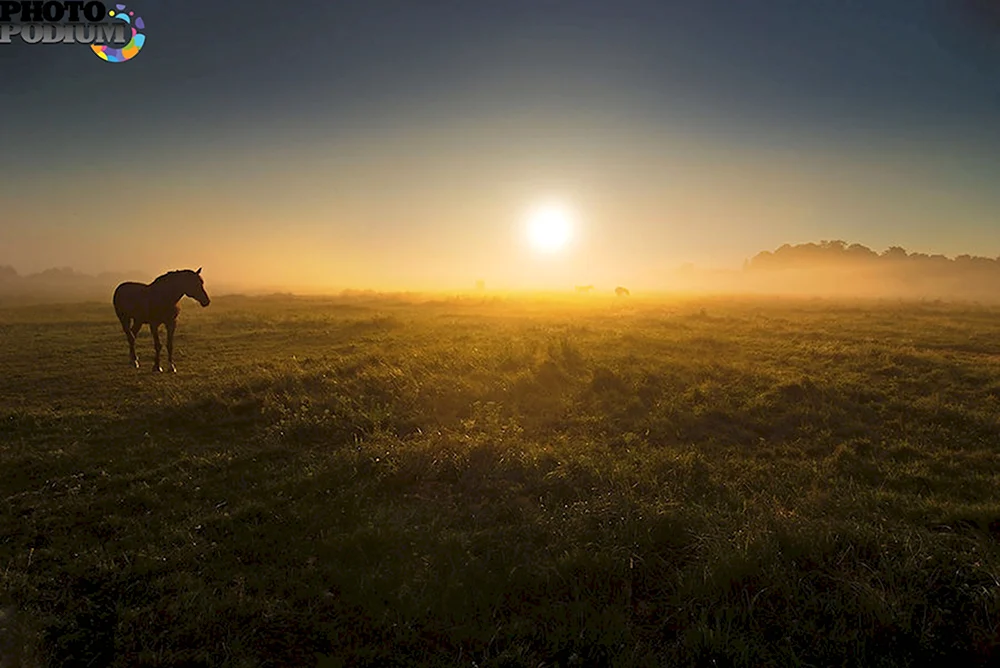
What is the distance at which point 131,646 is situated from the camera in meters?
4.35

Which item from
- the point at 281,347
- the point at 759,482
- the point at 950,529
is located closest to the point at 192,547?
the point at 759,482

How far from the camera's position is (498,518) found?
6.88 m

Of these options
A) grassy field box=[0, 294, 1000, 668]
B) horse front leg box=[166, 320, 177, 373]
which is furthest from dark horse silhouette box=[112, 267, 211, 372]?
grassy field box=[0, 294, 1000, 668]

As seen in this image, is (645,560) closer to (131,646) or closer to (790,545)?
(790,545)

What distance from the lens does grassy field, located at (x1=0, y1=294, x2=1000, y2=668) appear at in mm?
4516

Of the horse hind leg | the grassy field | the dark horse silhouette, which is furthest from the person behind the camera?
the horse hind leg

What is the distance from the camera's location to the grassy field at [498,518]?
4516mm

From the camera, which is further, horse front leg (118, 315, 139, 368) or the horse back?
horse front leg (118, 315, 139, 368)

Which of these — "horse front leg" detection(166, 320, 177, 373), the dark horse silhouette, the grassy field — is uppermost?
the dark horse silhouette

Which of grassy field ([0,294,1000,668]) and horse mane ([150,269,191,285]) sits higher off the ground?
horse mane ([150,269,191,285])

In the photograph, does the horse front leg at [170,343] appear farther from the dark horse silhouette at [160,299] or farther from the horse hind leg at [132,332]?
the horse hind leg at [132,332]

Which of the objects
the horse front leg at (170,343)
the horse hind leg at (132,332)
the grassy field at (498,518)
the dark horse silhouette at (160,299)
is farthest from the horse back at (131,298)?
the grassy field at (498,518)

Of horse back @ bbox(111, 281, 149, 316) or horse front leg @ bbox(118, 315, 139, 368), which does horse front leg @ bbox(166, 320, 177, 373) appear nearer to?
horse back @ bbox(111, 281, 149, 316)

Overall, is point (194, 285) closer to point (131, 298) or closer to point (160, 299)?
point (160, 299)
